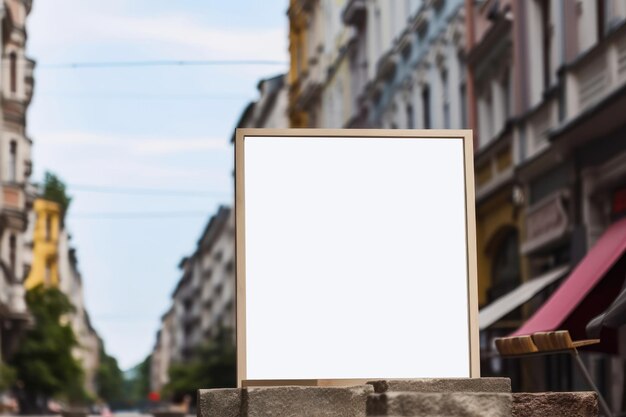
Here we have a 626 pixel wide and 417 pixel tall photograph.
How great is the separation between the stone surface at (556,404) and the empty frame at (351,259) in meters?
0.54

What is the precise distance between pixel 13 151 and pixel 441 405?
154ft

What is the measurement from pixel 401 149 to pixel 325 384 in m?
1.10

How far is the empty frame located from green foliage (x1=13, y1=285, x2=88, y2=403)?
54.7 meters

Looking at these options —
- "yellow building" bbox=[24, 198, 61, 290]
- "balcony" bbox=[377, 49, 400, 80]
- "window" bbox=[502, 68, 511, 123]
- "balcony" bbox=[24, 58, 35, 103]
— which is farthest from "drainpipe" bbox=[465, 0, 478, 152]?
"yellow building" bbox=[24, 198, 61, 290]

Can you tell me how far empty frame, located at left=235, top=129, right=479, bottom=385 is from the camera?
703 cm

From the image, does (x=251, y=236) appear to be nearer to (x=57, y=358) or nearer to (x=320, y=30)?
(x=320, y=30)

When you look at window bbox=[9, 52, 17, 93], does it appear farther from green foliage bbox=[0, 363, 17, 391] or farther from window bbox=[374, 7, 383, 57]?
window bbox=[374, 7, 383, 57]

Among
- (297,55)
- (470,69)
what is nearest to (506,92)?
(470,69)

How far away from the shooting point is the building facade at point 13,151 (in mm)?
48750

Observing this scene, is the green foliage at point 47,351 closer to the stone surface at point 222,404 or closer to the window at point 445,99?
the window at point 445,99

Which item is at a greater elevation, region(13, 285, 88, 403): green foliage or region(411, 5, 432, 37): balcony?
region(411, 5, 432, 37): balcony

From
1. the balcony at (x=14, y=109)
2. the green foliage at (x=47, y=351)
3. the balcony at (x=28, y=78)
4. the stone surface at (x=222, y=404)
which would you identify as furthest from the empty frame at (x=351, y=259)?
→ the green foliage at (x=47, y=351)

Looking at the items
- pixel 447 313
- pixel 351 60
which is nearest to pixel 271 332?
pixel 447 313

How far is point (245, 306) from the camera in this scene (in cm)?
702
